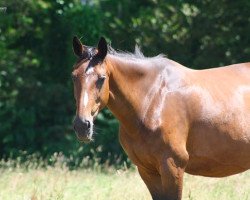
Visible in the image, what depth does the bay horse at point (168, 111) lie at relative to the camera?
599 centimetres

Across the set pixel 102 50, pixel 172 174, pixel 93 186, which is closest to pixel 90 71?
pixel 102 50

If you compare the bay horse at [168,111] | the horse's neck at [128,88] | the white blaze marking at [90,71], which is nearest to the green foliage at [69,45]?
the bay horse at [168,111]

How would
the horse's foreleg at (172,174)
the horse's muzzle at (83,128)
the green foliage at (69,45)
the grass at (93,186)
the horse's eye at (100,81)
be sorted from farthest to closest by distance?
the green foliage at (69,45) → the grass at (93,186) → the horse's foreleg at (172,174) → the horse's eye at (100,81) → the horse's muzzle at (83,128)

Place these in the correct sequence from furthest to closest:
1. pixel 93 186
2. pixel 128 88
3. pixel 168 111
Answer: pixel 93 186
pixel 128 88
pixel 168 111

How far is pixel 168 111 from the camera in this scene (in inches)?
242

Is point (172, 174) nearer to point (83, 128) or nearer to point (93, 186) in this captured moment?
point (83, 128)

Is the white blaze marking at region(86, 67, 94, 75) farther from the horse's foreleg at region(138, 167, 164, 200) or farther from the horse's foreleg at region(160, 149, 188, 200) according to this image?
the horse's foreleg at region(138, 167, 164, 200)

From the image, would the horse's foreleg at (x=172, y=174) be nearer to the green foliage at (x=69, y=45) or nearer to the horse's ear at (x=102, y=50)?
the horse's ear at (x=102, y=50)

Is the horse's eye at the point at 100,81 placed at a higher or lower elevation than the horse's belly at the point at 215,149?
higher

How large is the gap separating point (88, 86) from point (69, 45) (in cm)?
973

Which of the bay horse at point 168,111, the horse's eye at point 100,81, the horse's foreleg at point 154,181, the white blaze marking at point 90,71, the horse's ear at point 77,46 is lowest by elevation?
the horse's foreleg at point 154,181

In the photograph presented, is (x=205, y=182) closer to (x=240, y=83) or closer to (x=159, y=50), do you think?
(x=240, y=83)

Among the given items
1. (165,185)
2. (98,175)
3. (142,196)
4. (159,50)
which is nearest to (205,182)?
(142,196)

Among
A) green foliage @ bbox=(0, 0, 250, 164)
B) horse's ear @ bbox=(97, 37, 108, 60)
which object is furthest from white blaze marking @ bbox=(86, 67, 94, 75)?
green foliage @ bbox=(0, 0, 250, 164)
